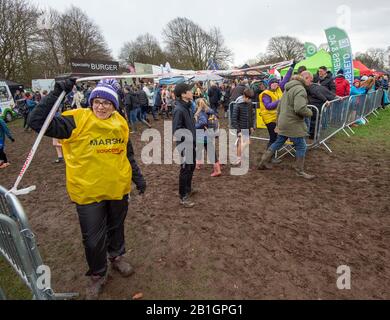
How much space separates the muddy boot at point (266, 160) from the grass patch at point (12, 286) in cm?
469

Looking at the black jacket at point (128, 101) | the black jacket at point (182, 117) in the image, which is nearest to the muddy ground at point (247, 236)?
the black jacket at point (182, 117)

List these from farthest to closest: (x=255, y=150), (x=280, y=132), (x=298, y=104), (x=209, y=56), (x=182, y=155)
Answer: 1. (x=209, y=56)
2. (x=255, y=150)
3. (x=280, y=132)
4. (x=298, y=104)
5. (x=182, y=155)

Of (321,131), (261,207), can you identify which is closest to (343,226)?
(261,207)

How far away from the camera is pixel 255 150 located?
25.1ft

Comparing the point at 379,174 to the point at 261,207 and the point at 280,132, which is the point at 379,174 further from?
the point at 261,207

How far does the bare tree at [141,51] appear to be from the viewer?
47.5 m

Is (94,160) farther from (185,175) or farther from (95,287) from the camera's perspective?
(185,175)

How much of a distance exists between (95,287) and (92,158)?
1299 millimetres

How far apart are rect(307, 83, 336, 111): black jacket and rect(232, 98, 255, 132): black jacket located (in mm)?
1712

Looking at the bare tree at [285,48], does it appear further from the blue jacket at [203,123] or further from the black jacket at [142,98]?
the blue jacket at [203,123]

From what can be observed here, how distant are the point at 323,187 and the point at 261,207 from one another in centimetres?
Result: 144

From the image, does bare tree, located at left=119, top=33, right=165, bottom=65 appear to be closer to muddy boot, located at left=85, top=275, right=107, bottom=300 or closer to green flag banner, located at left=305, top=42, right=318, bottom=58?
green flag banner, located at left=305, top=42, right=318, bottom=58

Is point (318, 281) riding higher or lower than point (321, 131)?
lower

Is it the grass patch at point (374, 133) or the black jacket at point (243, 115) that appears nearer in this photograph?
the black jacket at point (243, 115)
